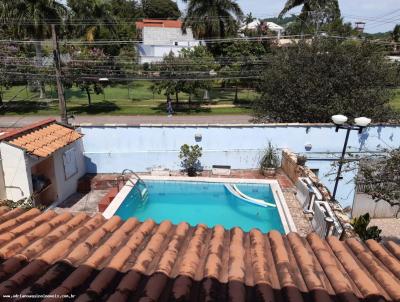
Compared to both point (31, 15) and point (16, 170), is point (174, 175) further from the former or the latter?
point (31, 15)

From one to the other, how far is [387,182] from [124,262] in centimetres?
781

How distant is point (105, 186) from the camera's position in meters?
16.9

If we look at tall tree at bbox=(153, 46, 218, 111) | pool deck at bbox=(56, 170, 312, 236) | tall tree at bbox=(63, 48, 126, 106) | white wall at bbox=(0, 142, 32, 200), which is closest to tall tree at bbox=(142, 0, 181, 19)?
tall tree at bbox=(63, 48, 126, 106)

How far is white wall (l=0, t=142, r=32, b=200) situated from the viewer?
1290 centimetres

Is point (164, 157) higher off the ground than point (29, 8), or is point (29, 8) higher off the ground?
point (29, 8)

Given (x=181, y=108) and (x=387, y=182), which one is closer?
(x=387, y=182)

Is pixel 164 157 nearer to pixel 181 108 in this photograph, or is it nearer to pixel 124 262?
pixel 124 262

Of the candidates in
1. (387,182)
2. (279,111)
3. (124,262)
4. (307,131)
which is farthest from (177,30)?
(124,262)

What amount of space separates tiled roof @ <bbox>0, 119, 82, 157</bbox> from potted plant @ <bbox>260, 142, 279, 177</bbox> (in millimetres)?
9115

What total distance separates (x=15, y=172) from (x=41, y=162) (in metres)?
2.02

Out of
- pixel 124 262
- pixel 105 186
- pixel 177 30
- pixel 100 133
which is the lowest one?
pixel 105 186

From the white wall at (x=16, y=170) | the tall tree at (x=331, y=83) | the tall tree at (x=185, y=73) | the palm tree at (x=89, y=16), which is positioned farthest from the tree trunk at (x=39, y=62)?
the white wall at (x=16, y=170)

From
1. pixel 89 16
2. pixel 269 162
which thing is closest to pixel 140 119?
pixel 269 162

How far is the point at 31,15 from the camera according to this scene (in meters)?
35.3
